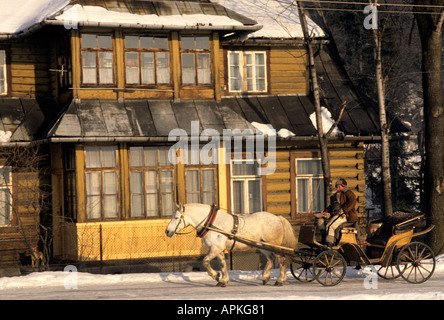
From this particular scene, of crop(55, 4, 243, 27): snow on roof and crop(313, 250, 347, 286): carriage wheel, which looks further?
crop(55, 4, 243, 27): snow on roof

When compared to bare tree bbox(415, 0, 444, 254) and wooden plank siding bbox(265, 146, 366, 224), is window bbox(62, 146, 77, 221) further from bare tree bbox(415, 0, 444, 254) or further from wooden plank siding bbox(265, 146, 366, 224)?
bare tree bbox(415, 0, 444, 254)

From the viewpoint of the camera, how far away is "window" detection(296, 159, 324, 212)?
23.7 m

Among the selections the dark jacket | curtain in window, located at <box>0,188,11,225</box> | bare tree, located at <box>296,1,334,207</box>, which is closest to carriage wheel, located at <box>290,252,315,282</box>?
the dark jacket

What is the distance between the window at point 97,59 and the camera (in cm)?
2136

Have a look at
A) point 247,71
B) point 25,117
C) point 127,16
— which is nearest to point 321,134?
point 247,71

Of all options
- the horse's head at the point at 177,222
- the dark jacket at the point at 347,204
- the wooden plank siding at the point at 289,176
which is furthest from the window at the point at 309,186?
the horse's head at the point at 177,222

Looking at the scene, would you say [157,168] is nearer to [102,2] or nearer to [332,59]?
[102,2]

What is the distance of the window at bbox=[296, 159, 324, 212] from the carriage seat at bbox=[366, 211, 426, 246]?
7159 millimetres

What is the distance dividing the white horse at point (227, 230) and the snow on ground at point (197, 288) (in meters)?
0.41

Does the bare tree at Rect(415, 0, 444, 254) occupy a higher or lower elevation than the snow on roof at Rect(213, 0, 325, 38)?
lower

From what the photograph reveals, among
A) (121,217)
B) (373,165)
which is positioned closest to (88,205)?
(121,217)

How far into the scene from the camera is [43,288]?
16.5m

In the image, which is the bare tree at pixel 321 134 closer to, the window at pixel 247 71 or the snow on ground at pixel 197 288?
the window at pixel 247 71

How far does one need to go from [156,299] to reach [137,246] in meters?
7.30
